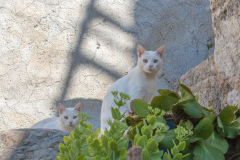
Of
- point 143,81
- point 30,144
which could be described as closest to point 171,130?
point 30,144

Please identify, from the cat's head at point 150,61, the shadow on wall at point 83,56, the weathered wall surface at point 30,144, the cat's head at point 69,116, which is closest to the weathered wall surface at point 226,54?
the cat's head at point 150,61

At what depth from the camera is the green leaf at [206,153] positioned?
0.87 m

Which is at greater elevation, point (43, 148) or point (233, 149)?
point (233, 149)

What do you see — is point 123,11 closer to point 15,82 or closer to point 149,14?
point 149,14

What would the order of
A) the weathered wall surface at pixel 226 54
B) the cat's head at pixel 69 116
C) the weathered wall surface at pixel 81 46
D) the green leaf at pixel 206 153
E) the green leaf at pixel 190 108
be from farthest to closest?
the weathered wall surface at pixel 81 46 < the cat's head at pixel 69 116 < the weathered wall surface at pixel 226 54 < the green leaf at pixel 190 108 < the green leaf at pixel 206 153

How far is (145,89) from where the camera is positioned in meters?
2.56

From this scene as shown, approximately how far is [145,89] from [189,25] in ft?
6.44

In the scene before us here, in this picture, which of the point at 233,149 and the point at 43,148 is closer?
the point at 233,149

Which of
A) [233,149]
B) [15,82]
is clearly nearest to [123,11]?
[15,82]

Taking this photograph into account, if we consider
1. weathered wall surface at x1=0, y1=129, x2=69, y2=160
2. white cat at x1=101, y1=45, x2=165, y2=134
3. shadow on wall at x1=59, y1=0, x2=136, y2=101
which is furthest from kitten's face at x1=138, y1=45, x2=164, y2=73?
shadow on wall at x1=59, y1=0, x2=136, y2=101

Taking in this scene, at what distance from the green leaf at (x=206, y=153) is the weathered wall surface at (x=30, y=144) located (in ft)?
2.36

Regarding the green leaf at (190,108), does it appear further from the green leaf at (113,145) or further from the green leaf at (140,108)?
the green leaf at (113,145)

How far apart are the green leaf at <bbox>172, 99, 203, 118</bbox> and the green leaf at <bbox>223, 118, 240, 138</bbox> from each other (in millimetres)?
88

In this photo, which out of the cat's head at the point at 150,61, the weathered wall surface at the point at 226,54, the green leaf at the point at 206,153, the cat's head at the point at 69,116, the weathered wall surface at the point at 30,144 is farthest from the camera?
the cat's head at the point at 69,116
